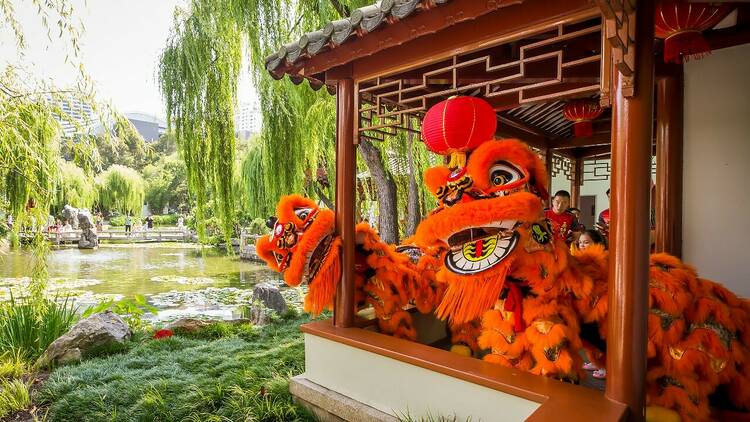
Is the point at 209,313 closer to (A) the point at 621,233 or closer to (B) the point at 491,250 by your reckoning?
(B) the point at 491,250

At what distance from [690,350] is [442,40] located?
1.98 metres

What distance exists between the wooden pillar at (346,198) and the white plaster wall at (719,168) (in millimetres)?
2461

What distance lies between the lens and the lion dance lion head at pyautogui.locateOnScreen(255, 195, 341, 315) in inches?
107

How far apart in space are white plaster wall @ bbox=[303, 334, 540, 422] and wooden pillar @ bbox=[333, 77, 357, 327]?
262mm

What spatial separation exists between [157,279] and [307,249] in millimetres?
10903

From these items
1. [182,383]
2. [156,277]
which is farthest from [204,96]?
[156,277]

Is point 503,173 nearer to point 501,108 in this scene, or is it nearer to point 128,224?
point 501,108

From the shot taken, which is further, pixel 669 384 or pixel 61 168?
pixel 61 168

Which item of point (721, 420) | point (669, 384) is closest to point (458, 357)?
point (669, 384)

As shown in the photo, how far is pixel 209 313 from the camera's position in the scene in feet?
27.1

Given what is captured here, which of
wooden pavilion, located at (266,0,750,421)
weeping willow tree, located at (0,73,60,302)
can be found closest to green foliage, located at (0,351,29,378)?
weeping willow tree, located at (0,73,60,302)

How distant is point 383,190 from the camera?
23.3 ft

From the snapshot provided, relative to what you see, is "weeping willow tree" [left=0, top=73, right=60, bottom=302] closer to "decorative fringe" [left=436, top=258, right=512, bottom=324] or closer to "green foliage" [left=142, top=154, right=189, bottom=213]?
"decorative fringe" [left=436, top=258, right=512, bottom=324]

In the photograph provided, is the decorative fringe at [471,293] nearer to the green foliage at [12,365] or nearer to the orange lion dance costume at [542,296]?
the orange lion dance costume at [542,296]
